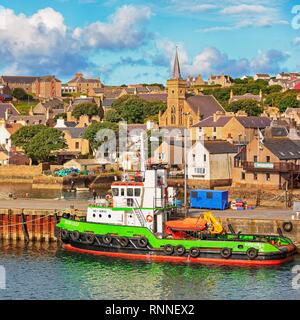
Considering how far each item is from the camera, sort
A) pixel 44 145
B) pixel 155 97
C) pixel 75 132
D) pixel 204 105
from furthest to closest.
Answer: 1. pixel 155 97
2. pixel 204 105
3. pixel 75 132
4. pixel 44 145

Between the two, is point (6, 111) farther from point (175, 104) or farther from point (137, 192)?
point (137, 192)

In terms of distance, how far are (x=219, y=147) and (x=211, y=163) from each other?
1.81 meters

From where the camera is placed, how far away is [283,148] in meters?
63.5

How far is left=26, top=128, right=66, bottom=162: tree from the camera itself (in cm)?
9225

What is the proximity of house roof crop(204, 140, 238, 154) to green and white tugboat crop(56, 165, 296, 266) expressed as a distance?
2268 cm

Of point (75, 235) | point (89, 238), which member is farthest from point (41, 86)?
point (89, 238)

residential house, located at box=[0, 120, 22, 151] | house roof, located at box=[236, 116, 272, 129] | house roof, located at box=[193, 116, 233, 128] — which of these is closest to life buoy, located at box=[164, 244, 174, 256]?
house roof, located at box=[236, 116, 272, 129]

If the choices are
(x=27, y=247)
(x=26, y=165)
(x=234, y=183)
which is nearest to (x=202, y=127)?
(x=26, y=165)

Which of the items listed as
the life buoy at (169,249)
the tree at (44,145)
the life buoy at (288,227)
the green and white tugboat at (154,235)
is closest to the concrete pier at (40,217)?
the life buoy at (288,227)

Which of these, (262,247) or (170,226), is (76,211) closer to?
(170,226)

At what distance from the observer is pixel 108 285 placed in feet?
119

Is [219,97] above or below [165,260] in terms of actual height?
above

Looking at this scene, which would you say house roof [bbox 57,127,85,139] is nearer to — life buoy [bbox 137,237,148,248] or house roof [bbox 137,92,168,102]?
house roof [bbox 137,92,168,102]

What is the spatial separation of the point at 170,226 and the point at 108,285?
6677 millimetres
